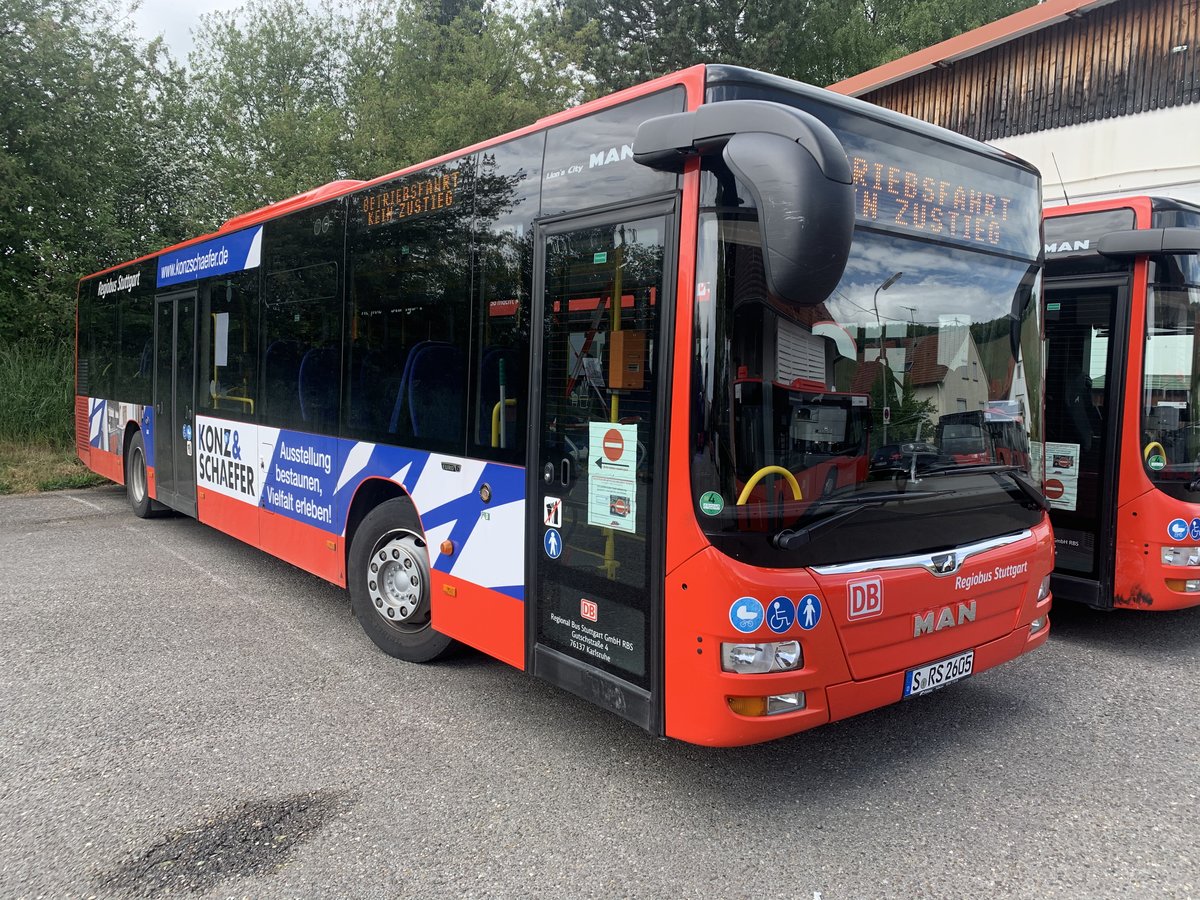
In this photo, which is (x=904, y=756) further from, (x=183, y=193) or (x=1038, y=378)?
(x=183, y=193)

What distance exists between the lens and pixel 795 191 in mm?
2713

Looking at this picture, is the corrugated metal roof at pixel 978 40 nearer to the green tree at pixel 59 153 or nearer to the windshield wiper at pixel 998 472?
the windshield wiper at pixel 998 472

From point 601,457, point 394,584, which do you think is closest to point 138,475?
point 394,584

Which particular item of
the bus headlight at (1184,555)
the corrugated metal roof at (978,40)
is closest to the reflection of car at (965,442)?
the bus headlight at (1184,555)

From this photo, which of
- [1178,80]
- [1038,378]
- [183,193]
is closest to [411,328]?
[1038,378]

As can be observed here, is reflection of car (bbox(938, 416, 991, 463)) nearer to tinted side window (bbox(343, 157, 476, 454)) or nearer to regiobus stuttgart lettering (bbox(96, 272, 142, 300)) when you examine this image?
tinted side window (bbox(343, 157, 476, 454))

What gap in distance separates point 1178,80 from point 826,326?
12.0 meters

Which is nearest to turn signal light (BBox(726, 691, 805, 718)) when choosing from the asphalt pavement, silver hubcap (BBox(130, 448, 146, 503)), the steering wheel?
the asphalt pavement

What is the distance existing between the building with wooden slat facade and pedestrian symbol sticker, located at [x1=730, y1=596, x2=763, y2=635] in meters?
11.0

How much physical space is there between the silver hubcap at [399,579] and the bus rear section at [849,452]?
2120 millimetres

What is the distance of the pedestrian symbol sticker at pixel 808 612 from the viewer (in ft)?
10.4

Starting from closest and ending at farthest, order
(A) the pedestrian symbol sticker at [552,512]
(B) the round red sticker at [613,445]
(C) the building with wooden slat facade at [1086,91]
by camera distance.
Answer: (B) the round red sticker at [613,445]
(A) the pedestrian symbol sticker at [552,512]
(C) the building with wooden slat facade at [1086,91]

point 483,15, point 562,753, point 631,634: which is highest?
point 483,15

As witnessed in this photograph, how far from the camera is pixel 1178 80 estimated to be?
38.9 feet
